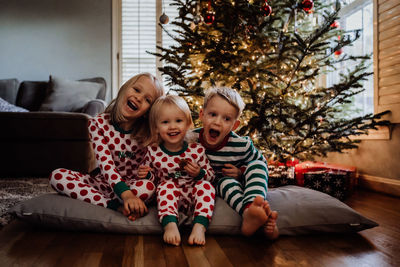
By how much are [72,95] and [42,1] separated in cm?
162

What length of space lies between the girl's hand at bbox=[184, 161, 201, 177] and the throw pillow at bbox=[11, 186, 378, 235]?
0.57 ft

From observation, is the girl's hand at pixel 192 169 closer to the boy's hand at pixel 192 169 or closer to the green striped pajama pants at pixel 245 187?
the boy's hand at pixel 192 169

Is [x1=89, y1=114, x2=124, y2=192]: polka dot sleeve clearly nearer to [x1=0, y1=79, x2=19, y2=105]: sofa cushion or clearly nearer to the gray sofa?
the gray sofa

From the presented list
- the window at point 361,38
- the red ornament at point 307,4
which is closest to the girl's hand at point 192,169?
the red ornament at point 307,4

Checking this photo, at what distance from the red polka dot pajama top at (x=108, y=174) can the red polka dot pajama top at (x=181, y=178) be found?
9cm

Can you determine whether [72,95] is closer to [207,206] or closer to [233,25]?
[233,25]

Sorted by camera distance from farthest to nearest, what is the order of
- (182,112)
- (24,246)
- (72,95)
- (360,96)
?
(72,95) < (360,96) < (182,112) < (24,246)

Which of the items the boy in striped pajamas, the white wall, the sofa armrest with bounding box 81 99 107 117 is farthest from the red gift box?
the white wall

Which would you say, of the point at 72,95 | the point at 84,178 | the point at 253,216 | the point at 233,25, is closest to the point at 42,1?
the point at 72,95

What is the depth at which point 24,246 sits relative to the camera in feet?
3.37

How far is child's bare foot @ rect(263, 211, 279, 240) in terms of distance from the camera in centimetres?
109

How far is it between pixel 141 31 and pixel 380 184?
336 cm

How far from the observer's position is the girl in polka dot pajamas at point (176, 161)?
127cm

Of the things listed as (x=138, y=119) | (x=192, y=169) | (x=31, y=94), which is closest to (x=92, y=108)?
(x=31, y=94)
